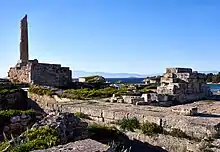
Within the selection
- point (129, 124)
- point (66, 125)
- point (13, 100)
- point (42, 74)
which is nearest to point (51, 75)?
point (42, 74)

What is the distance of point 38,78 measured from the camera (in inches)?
901

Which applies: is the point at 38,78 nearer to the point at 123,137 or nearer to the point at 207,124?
the point at 123,137

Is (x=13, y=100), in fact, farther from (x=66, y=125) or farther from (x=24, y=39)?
(x=24, y=39)

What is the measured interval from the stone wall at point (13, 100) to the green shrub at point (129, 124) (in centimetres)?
858

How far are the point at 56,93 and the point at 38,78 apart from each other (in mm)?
8286

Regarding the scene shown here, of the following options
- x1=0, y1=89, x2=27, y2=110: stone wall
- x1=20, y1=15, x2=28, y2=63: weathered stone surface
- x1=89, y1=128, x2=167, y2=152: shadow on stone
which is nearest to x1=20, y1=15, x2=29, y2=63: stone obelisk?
x1=20, y1=15, x2=28, y2=63: weathered stone surface

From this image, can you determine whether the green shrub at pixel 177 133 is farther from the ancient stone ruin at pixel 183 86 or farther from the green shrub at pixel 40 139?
the ancient stone ruin at pixel 183 86

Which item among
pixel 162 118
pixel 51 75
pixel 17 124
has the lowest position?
pixel 17 124

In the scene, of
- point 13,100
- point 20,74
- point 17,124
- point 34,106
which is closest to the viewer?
point 17,124

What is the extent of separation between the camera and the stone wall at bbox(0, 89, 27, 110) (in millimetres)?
16538

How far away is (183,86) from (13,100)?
27.8 feet

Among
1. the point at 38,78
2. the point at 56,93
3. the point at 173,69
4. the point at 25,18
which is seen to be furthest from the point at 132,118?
the point at 25,18

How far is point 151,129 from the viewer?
8641 millimetres

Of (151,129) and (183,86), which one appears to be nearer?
(151,129)
